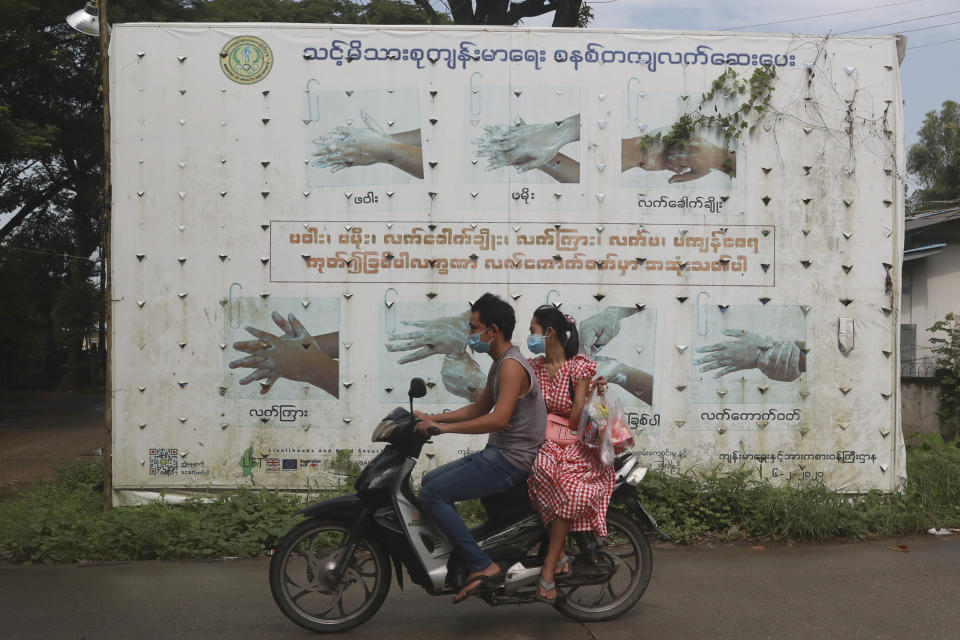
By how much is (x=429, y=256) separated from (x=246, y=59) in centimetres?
226

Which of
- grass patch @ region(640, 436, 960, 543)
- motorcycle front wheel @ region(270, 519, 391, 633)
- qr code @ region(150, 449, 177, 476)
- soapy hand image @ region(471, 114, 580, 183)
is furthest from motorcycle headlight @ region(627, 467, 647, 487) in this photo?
qr code @ region(150, 449, 177, 476)

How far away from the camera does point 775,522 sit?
6.66 m

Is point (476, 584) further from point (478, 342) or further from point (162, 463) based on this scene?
point (162, 463)

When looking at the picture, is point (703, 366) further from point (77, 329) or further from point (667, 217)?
point (77, 329)

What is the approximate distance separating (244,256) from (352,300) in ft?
3.20

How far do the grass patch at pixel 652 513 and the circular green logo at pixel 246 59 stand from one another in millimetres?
3451

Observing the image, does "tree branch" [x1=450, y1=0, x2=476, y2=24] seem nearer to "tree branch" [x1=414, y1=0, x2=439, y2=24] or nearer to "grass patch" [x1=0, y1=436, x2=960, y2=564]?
"tree branch" [x1=414, y1=0, x2=439, y2=24]

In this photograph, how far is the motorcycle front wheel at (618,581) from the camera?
4707 mm

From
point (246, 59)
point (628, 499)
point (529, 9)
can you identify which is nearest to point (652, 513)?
point (628, 499)

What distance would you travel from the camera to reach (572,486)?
4469mm

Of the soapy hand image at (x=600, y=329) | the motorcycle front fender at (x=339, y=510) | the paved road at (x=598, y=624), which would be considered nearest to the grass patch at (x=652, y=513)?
the paved road at (x=598, y=624)

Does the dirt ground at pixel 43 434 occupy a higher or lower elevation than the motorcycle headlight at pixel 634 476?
lower

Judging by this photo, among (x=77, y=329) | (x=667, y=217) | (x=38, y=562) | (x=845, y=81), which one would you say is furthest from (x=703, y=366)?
(x=77, y=329)

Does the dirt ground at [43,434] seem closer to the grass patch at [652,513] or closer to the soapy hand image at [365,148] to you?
the grass patch at [652,513]
